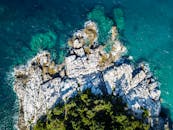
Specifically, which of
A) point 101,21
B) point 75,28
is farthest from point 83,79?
point 101,21

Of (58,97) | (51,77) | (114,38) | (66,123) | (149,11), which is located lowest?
(66,123)

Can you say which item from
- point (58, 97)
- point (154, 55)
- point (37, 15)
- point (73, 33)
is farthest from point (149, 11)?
point (58, 97)

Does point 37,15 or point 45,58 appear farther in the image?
point 37,15

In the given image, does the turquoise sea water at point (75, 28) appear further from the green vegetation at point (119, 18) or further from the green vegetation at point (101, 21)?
the green vegetation at point (101, 21)

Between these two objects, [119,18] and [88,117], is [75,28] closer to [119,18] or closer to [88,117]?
[119,18]

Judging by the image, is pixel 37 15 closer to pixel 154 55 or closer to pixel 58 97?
pixel 58 97

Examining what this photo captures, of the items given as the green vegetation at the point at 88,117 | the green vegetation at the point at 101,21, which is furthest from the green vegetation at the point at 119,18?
the green vegetation at the point at 88,117
